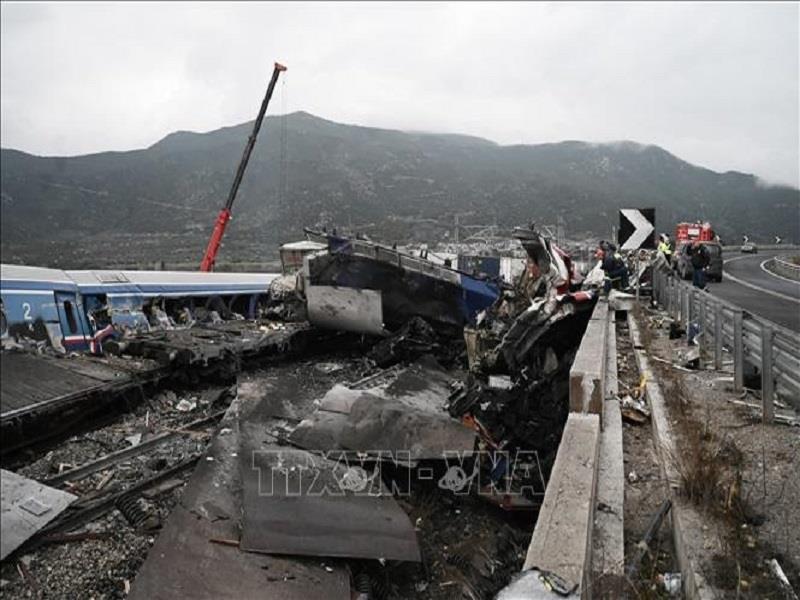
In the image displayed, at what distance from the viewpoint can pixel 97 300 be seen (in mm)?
11406

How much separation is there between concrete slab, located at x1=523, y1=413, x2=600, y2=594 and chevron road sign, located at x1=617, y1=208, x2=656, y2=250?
21.9 ft

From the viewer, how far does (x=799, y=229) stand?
584 centimetres

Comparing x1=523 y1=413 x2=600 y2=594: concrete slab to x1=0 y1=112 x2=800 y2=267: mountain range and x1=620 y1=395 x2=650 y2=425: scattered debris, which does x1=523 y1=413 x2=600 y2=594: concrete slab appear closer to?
x1=620 y1=395 x2=650 y2=425: scattered debris

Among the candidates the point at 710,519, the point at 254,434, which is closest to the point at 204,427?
the point at 254,434

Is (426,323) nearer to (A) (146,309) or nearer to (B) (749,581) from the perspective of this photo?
(A) (146,309)

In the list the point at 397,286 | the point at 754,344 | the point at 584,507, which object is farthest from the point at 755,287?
the point at 584,507

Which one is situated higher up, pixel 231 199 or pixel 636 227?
pixel 231 199

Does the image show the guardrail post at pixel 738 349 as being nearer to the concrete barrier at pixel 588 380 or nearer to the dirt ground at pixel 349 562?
the concrete barrier at pixel 588 380

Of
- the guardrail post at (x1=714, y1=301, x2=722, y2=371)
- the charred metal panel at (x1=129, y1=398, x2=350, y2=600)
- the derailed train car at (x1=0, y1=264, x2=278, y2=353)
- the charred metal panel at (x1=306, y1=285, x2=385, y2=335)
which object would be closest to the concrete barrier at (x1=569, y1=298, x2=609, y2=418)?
the guardrail post at (x1=714, y1=301, x2=722, y2=371)

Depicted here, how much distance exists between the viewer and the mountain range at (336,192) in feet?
37.3

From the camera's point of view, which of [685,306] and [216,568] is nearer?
[216,568]

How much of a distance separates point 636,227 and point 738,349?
195 inches

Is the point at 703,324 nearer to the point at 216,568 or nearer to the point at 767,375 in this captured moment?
the point at 767,375

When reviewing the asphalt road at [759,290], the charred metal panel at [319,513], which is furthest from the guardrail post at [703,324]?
the charred metal panel at [319,513]
